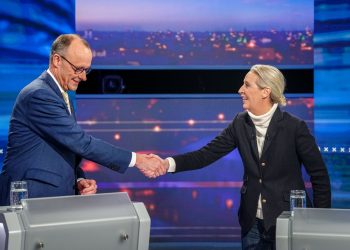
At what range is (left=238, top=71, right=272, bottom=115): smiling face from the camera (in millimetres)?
3246

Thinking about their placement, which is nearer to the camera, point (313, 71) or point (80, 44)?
point (80, 44)

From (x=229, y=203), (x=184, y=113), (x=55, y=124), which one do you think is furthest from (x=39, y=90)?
(x=229, y=203)

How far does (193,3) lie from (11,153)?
225cm

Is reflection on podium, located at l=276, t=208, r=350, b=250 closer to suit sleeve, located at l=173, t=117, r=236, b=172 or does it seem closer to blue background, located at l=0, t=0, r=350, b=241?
suit sleeve, located at l=173, t=117, r=236, b=172

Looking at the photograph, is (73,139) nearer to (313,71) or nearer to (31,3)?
(31,3)

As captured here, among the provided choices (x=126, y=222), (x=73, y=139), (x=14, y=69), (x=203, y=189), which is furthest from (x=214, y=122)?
(x=126, y=222)

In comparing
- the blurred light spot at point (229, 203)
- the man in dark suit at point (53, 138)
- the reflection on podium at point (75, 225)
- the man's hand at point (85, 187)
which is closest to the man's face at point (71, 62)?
the man in dark suit at point (53, 138)

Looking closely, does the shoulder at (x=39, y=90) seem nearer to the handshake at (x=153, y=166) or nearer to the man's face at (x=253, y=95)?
the handshake at (x=153, y=166)

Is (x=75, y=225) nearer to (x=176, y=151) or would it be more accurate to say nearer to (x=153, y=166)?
(x=153, y=166)

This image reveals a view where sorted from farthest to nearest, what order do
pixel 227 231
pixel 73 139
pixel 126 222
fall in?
pixel 227 231
pixel 73 139
pixel 126 222

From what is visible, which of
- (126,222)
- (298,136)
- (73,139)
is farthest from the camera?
(298,136)

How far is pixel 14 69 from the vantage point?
468 centimetres

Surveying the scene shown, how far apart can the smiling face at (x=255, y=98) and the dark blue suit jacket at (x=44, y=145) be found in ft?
2.42

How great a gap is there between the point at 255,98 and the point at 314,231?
134 centimetres
